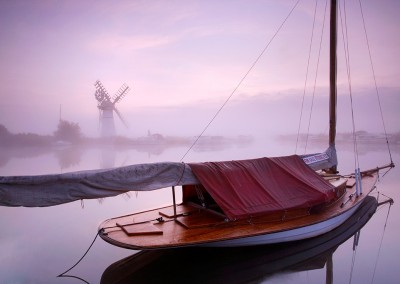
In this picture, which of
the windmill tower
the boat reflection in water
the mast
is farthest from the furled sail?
the windmill tower

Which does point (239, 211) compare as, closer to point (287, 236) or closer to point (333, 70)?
point (287, 236)

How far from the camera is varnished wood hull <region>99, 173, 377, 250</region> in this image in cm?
790

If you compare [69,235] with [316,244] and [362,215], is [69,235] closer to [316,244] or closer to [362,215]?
[316,244]

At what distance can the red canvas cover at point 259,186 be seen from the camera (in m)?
8.97

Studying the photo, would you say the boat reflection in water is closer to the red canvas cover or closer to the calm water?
the calm water

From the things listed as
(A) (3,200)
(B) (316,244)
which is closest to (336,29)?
(B) (316,244)

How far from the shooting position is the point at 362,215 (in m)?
14.9

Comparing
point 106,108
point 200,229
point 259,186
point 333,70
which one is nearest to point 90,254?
point 200,229

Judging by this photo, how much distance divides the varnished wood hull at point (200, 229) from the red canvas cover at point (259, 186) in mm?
471

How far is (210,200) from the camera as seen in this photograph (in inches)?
409

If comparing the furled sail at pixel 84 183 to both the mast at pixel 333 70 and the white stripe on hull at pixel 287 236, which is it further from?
the mast at pixel 333 70

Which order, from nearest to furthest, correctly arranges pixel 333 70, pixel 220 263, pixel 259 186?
pixel 220 263 → pixel 259 186 → pixel 333 70

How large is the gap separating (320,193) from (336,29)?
8624mm

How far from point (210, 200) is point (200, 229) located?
1.74m
